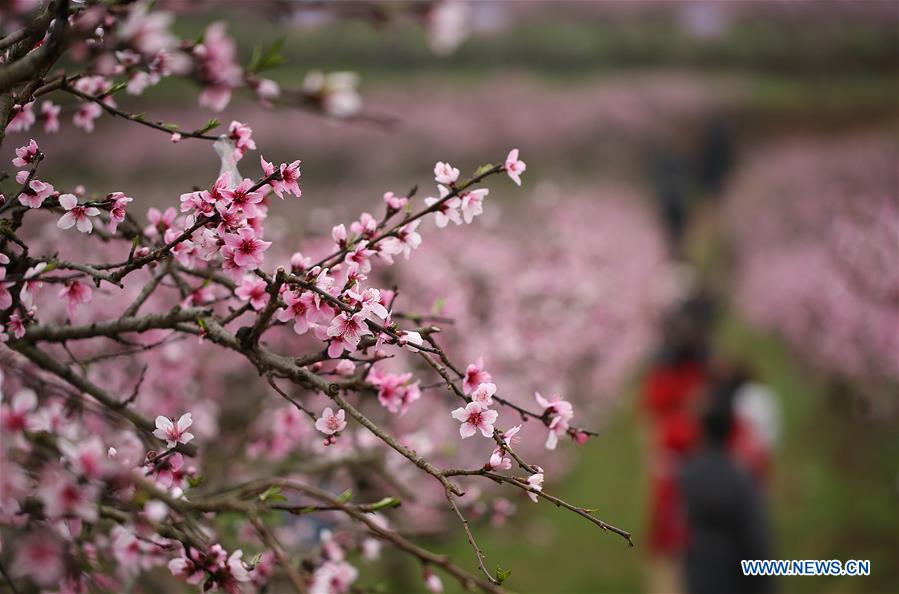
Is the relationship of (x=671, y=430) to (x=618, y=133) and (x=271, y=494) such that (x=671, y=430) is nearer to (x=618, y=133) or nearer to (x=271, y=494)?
(x=271, y=494)

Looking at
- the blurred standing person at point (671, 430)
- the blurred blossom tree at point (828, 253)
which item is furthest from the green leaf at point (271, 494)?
the blurred blossom tree at point (828, 253)

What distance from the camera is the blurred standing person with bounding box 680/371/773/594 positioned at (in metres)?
4.07

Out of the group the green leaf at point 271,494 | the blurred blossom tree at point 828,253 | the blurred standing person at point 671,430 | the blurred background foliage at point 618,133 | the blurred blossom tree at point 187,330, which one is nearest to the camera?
the blurred blossom tree at point 187,330

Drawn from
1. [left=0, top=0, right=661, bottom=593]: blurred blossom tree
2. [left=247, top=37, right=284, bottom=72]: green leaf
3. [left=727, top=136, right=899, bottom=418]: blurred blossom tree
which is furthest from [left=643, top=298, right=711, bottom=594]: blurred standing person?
[left=247, top=37, right=284, bottom=72]: green leaf

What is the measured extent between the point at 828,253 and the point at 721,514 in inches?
235

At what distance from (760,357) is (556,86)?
550 inches

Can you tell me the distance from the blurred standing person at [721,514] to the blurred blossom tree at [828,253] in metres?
2.58

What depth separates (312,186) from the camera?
41.6ft

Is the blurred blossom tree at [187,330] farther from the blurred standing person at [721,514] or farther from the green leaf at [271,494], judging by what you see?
the blurred standing person at [721,514]

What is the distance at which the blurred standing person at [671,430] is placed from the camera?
16.5 ft

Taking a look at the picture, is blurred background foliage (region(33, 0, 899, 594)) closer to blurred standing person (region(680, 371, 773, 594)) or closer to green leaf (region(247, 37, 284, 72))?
green leaf (region(247, 37, 284, 72))

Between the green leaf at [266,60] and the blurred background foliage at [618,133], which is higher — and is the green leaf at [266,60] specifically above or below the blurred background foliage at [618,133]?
below

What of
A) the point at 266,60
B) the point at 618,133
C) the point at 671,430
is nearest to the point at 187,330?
the point at 266,60

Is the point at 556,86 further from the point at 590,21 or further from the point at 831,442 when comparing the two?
the point at 831,442
